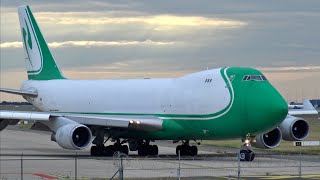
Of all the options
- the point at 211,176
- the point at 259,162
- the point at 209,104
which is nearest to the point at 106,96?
the point at 209,104

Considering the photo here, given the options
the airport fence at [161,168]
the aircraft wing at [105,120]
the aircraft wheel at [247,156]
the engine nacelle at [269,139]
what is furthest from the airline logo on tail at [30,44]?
the aircraft wheel at [247,156]

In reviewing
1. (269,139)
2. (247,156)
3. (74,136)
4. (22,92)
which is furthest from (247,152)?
(22,92)

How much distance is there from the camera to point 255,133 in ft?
122

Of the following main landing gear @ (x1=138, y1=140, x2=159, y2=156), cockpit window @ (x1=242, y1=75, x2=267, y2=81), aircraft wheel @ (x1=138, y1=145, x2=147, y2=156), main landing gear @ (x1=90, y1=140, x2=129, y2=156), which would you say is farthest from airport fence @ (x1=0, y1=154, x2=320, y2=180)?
cockpit window @ (x1=242, y1=75, x2=267, y2=81)

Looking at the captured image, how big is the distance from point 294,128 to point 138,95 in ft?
26.4

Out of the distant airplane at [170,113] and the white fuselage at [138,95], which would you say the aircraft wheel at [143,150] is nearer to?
the distant airplane at [170,113]

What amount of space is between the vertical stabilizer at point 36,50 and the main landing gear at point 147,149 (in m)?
11.3

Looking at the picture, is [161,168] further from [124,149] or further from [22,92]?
[22,92]

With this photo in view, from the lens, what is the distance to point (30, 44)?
5294 cm

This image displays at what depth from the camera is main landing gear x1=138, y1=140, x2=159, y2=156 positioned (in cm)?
4297

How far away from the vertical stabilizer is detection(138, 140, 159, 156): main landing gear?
11256 mm

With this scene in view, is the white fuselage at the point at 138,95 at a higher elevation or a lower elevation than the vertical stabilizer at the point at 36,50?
lower

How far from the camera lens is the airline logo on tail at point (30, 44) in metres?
52.5

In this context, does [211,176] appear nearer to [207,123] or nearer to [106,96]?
[207,123]
